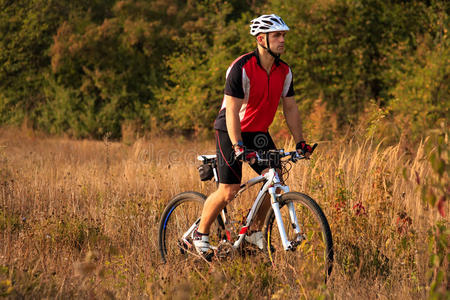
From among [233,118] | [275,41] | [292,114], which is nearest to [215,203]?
[233,118]

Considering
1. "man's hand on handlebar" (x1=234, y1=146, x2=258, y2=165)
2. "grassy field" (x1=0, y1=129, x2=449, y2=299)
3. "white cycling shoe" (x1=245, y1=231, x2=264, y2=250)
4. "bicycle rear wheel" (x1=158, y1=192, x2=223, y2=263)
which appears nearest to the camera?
"grassy field" (x1=0, y1=129, x2=449, y2=299)

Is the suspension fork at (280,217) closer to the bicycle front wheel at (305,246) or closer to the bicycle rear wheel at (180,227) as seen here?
the bicycle front wheel at (305,246)

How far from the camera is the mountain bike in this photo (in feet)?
12.9

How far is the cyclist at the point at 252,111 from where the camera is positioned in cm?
428

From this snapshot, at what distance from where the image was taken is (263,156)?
4.29 m

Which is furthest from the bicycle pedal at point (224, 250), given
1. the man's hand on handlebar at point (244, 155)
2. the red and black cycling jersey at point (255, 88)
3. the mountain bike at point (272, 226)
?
the red and black cycling jersey at point (255, 88)

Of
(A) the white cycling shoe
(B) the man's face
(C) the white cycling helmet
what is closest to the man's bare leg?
(A) the white cycling shoe

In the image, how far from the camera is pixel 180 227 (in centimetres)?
530

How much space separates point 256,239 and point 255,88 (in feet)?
4.04

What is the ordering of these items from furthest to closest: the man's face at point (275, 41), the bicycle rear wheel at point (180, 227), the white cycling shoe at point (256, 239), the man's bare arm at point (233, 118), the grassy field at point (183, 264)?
Result: the bicycle rear wheel at point (180, 227) → the white cycling shoe at point (256, 239) → the man's face at point (275, 41) → the man's bare arm at point (233, 118) → the grassy field at point (183, 264)

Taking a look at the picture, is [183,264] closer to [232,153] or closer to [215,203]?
[215,203]

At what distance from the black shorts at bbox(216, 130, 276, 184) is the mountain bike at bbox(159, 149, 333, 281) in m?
0.13

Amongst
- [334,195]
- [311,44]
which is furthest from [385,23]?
[334,195]

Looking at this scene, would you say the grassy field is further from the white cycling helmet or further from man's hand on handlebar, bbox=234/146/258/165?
the white cycling helmet
